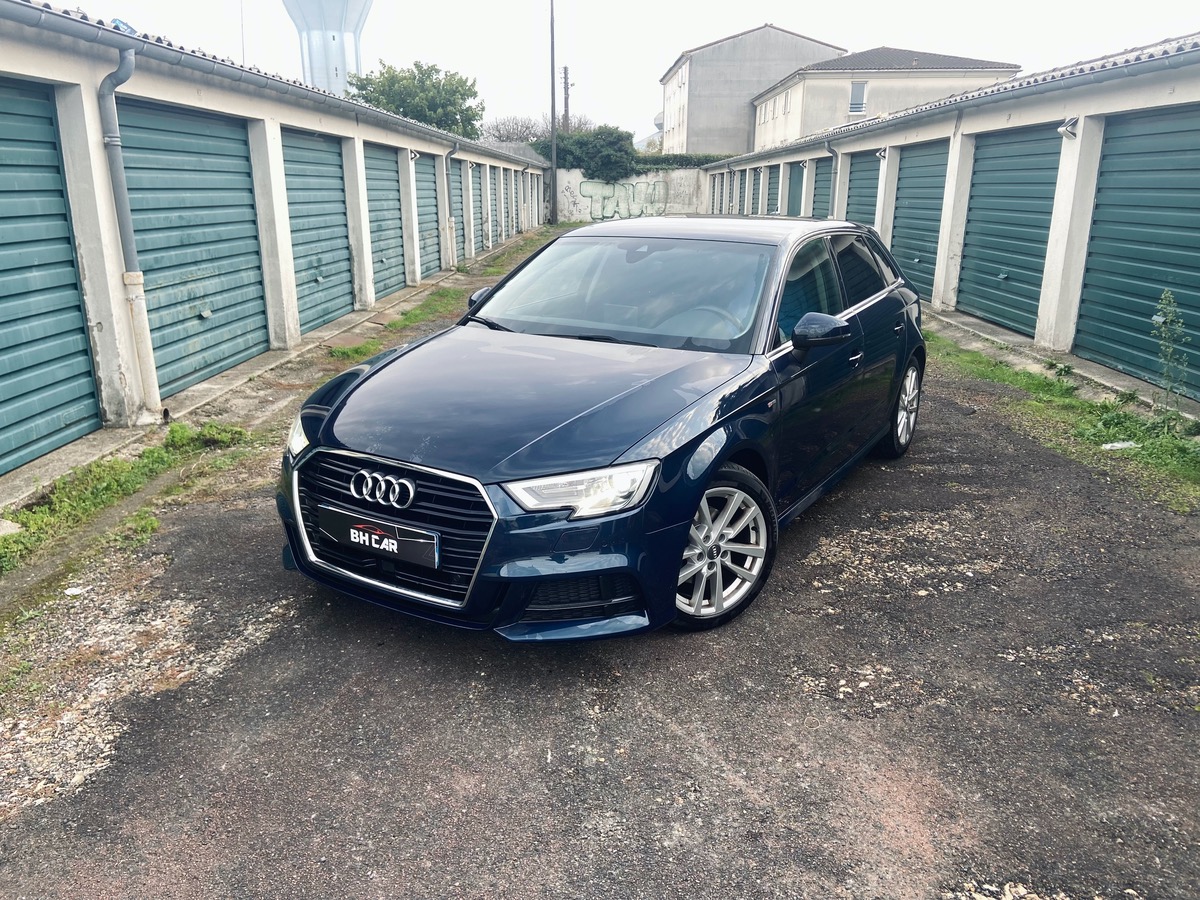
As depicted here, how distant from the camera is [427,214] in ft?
59.0

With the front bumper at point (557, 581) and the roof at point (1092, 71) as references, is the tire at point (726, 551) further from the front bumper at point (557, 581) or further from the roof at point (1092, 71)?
the roof at point (1092, 71)

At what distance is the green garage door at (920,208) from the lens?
14.2m

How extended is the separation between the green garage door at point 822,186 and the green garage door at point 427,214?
8669 mm

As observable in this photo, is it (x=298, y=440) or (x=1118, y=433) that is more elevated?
(x=298, y=440)

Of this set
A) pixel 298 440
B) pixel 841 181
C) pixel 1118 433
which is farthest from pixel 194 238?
pixel 841 181

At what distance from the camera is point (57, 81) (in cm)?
602

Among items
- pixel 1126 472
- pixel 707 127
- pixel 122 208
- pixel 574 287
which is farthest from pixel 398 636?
pixel 707 127

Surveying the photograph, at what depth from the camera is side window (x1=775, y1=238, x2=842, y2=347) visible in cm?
441

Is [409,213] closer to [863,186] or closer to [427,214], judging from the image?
[427,214]

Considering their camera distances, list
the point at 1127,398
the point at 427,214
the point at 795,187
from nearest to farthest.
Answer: the point at 1127,398, the point at 427,214, the point at 795,187

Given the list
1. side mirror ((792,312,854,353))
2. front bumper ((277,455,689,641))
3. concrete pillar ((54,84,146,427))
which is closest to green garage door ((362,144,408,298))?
concrete pillar ((54,84,146,427))

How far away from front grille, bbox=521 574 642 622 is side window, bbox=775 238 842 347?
1.62 m

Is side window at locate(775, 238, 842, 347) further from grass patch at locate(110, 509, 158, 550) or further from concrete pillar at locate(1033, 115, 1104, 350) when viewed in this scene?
concrete pillar at locate(1033, 115, 1104, 350)

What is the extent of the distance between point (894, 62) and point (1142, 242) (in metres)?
38.9
